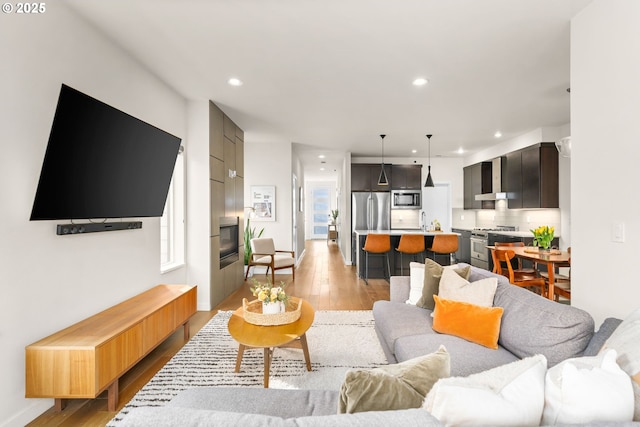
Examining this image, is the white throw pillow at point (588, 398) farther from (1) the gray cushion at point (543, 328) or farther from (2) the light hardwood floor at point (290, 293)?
(2) the light hardwood floor at point (290, 293)

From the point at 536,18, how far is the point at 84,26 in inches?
132

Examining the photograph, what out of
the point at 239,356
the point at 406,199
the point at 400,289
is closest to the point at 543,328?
the point at 400,289

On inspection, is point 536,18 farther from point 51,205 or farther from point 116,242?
point 116,242

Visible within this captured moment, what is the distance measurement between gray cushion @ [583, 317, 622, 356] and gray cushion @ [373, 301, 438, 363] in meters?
0.93

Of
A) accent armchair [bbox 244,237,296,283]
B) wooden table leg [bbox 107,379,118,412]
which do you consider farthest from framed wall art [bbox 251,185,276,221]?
wooden table leg [bbox 107,379,118,412]

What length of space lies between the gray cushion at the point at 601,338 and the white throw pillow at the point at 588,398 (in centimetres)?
77

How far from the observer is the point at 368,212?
8.09 m

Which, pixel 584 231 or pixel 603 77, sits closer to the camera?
pixel 603 77

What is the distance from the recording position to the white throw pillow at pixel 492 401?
31.7 inches

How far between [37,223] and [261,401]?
1.81 meters

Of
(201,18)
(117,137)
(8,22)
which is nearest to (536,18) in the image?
(201,18)

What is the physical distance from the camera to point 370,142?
6.77 meters

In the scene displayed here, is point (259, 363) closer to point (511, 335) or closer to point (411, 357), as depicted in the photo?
point (411, 357)

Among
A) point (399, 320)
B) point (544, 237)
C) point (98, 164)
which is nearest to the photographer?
point (98, 164)
